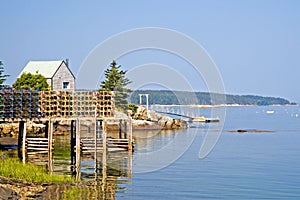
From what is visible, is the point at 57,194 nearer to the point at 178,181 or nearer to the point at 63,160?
the point at 178,181

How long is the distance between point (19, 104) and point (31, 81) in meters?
28.2

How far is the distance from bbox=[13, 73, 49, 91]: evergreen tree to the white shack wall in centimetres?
388

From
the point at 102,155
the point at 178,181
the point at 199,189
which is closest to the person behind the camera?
the point at 199,189

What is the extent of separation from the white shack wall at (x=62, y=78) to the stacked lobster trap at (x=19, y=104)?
3213cm

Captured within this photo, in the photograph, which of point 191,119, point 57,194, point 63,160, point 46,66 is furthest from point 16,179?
point 191,119

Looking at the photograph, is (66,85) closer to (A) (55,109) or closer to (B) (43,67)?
(B) (43,67)

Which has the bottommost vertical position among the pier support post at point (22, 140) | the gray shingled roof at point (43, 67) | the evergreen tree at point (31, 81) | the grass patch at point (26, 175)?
the grass patch at point (26, 175)

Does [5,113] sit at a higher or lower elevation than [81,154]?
higher

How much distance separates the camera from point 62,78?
77000 millimetres

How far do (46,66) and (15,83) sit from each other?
7.45 metres

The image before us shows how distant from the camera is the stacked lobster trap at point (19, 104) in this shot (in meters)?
41.8

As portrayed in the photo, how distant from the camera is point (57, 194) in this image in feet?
81.7

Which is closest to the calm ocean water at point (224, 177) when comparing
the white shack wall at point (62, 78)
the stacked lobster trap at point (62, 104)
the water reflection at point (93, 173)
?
the water reflection at point (93, 173)

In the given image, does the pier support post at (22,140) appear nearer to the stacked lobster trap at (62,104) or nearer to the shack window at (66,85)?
the stacked lobster trap at (62,104)
